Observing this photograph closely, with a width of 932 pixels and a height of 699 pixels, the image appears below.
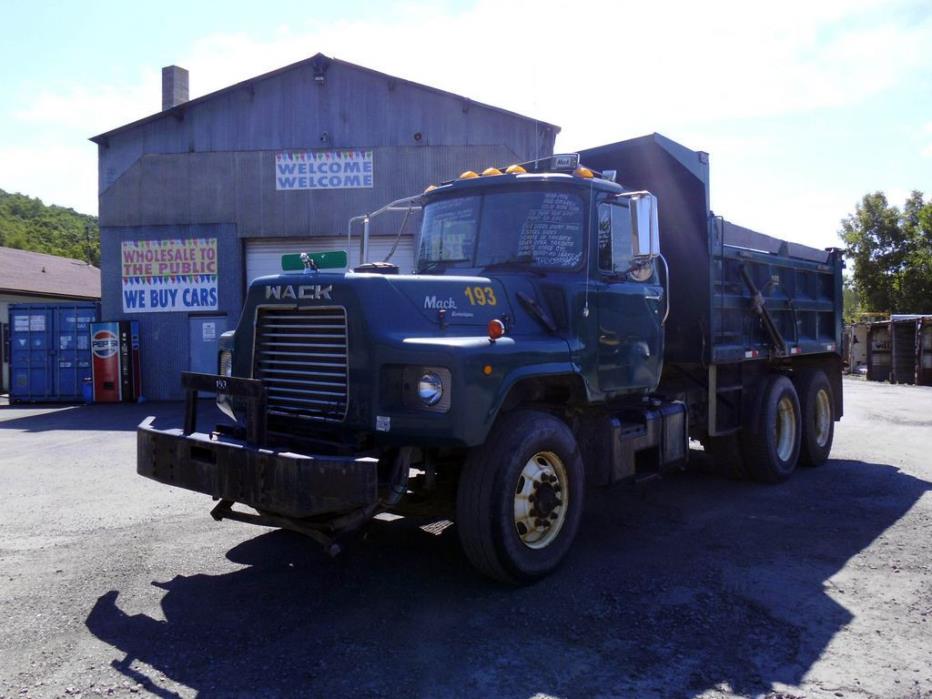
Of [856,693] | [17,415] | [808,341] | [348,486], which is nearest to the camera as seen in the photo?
[856,693]

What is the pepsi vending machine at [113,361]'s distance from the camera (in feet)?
59.8

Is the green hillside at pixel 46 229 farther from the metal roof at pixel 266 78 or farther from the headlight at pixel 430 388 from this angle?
the headlight at pixel 430 388

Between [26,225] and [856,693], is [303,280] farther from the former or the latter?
[26,225]

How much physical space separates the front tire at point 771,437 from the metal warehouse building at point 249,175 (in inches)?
445

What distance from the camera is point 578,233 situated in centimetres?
557

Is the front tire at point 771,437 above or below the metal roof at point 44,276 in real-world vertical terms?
below

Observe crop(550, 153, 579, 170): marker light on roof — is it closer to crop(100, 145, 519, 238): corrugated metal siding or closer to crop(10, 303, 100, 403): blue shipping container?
crop(100, 145, 519, 238): corrugated metal siding

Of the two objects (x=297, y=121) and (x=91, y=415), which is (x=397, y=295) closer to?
(x=91, y=415)

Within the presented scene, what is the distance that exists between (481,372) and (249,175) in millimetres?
→ 15876

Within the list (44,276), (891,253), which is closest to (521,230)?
(44,276)

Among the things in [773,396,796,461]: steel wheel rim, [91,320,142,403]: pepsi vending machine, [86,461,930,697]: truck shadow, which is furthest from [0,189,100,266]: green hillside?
[86,461,930,697]: truck shadow

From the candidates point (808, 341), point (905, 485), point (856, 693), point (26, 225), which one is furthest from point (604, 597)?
point (26, 225)

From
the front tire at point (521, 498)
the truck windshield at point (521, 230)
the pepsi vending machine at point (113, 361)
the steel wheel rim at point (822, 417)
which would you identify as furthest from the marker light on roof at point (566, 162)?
the pepsi vending machine at point (113, 361)

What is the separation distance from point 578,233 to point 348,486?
2.64 meters
